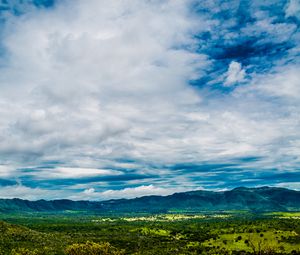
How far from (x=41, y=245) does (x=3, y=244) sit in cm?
1628

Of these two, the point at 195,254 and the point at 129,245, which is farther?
the point at 129,245

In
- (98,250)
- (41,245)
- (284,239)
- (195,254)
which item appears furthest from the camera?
(284,239)

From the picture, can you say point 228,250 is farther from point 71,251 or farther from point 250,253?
point 71,251

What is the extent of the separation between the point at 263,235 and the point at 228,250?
25.7 metres

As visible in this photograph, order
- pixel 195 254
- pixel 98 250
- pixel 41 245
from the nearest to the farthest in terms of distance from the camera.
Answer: pixel 98 250 < pixel 195 254 < pixel 41 245

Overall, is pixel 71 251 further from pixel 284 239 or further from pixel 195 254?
pixel 284 239

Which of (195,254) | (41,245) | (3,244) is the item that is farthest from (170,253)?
(3,244)

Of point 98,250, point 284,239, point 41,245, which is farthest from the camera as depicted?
point 284,239

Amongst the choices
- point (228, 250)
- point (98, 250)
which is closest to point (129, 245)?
point (228, 250)

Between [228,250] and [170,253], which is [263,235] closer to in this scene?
[228,250]

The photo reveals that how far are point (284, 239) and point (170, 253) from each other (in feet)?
201

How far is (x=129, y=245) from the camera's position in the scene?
197m

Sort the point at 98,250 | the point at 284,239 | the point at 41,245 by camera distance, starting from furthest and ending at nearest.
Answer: the point at 284,239 < the point at 41,245 < the point at 98,250

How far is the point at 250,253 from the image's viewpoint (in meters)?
172
